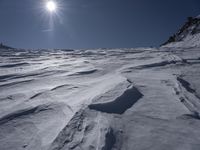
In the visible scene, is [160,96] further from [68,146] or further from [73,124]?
[68,146]

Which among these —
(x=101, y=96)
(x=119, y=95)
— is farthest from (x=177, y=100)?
(x=101, y=96)

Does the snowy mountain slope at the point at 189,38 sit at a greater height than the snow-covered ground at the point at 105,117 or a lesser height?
greater

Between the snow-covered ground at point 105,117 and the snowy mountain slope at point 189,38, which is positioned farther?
the snowy mountain slope at point 189,38

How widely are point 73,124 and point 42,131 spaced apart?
0.88 ft

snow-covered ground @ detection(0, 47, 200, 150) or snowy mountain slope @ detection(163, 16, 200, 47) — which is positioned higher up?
snowy mountain slope @ detection(163, 16, 200, 47)

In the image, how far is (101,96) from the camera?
2047 millimetres

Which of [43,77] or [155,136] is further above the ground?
[43,77]

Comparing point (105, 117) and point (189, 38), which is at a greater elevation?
point (189, 38)

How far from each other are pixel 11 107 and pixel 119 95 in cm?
127

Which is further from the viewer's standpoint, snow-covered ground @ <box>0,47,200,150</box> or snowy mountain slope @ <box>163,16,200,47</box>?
snowy mountain slope @ <box>163,16,200,47</box>

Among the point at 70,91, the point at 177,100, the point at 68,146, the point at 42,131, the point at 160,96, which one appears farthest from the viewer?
the point at 70,91

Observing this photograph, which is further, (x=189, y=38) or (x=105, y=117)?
(x=189, y=38)

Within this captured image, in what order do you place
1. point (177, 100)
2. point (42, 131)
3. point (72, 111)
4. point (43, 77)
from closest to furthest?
point (42, 131), point (72, 111), point (177, 100), point (43, 77)

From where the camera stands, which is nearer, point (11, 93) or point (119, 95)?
point (119, 95)
